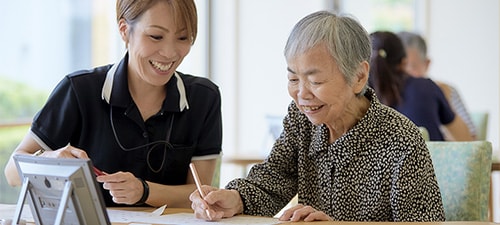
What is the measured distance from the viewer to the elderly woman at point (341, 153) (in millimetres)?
2039

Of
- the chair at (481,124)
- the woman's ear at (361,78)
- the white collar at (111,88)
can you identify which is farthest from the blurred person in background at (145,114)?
the chair at (481,124)

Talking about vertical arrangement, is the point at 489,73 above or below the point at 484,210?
below

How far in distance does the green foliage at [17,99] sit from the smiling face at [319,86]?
2.26 m

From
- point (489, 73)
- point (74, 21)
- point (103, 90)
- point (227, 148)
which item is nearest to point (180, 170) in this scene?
point (103, 90)

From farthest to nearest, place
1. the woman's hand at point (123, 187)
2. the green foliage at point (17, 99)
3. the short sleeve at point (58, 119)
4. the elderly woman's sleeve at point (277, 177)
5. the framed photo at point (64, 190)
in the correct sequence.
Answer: the green foliage at point (17, 99) → the short sleeve at point (58, 119) → the elderly woman's sleeve at point (277, 177) → the woman's hand at point (123, 187) → the framed photo at point (64, 190)

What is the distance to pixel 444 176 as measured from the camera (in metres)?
2.48

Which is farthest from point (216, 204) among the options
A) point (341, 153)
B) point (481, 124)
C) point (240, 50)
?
point (240, 50)

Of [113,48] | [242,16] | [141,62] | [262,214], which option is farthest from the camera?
[242,16]

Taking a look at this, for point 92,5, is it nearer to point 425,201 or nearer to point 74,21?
point 74,21

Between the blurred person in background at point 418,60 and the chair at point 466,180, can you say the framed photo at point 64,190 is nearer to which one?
the chair at point 466,180

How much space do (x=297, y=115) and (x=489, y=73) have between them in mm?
4502

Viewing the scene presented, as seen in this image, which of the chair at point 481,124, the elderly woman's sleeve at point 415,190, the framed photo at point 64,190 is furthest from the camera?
the chair at point 481,124

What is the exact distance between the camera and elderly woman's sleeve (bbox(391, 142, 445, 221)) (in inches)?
79.4

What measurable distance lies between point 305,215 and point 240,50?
389 cm
